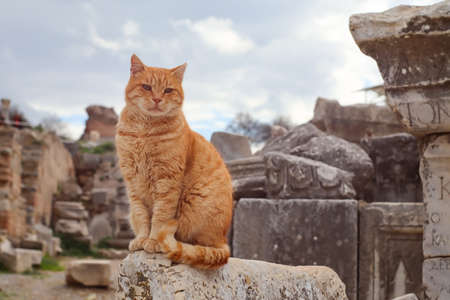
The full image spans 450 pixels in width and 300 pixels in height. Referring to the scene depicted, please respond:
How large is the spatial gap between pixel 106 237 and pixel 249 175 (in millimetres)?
13568

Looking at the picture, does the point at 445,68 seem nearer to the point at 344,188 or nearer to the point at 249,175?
the point at 344,188

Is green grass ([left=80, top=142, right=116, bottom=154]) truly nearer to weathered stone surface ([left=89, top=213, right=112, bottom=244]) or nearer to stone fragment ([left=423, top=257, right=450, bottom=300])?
weathered stone surface ([left=89, top=213, right=112, bottom=244])

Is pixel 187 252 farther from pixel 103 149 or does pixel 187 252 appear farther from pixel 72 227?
pixel 103 149

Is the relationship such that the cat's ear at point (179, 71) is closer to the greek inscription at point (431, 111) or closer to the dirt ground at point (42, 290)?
the greek inscription at point (431, 111)

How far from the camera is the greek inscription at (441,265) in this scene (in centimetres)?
360

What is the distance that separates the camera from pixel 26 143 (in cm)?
1741

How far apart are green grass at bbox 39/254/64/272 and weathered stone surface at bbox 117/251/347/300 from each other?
10510 mm

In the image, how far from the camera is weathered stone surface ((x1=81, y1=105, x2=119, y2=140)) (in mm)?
32938

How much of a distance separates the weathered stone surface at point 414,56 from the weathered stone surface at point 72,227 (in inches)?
571

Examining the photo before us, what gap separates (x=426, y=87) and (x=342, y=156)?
1.70 meters

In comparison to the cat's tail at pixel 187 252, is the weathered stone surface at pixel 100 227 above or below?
below

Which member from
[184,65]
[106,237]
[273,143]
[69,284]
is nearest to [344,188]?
[273,143]

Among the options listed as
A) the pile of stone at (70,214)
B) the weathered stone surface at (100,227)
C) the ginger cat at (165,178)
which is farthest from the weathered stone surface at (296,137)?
the weathered stone surface at (100,227)

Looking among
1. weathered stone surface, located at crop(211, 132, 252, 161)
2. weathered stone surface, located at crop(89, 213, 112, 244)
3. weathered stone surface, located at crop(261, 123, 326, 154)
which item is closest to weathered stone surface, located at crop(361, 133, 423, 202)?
weathered stone surface, located at crop(261, 123, 326, 154)
